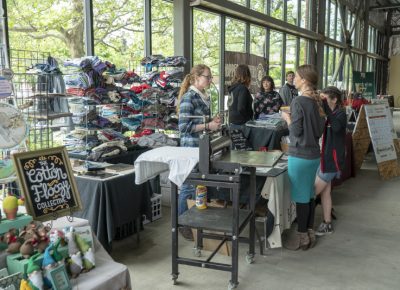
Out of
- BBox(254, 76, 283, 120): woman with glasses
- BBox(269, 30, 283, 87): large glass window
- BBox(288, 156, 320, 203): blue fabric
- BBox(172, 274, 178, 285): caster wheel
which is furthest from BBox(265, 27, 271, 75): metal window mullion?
BBox(172, 274, 178, 285): caster wheel

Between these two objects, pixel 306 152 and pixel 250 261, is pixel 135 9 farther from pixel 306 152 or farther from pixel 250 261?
pixel 250 261

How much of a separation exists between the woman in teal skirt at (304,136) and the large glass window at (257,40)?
177 inches

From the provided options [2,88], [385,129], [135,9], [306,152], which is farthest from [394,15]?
[2,88]

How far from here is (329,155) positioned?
3.58 meters

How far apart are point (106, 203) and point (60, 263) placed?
1579 millimetres

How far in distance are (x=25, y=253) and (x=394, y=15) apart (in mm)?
20914

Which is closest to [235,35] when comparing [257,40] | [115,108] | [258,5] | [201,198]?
[257,40]

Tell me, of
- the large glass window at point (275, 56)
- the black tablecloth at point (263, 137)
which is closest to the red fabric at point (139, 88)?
the black tablecloth at point (263, 137)

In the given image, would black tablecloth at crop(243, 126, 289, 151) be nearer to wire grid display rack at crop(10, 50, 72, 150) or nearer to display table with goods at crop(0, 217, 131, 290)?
wire grid display rack at crop(10, 50, 72, 150)

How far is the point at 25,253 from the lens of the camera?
1334 mm

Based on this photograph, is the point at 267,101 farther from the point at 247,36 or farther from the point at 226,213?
the point at 226,213

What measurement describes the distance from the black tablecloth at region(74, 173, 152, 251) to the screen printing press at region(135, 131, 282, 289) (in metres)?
0.37

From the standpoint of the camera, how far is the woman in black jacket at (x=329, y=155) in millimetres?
3572

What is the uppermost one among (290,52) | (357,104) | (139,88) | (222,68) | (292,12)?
(292,12)
